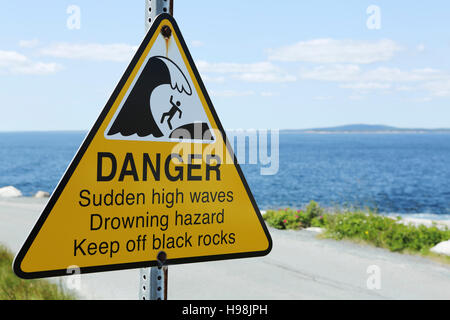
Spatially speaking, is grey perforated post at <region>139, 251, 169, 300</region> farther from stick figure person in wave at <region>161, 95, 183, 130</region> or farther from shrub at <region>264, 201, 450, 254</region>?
shrub at <region>264, 201, 450, 254</region>

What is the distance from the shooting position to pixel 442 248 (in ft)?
27.6

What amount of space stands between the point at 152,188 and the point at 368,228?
27.0ft

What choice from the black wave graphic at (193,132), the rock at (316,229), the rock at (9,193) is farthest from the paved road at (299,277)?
the rock at (9,193)

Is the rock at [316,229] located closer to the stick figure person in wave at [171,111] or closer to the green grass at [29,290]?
the green grass at [29,290]

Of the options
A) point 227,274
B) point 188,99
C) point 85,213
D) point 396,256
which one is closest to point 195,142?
point 188,99

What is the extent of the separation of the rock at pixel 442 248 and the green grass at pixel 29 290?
6.27m

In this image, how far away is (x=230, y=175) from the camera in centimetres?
218

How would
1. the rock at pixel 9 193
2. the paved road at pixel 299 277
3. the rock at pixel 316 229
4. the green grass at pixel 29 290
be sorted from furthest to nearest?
1. the rock at pixel 9 193
2. the rock at pixel 316 229
3. the paved road at pixel 299 277
4. the green grass at pixel 29 290

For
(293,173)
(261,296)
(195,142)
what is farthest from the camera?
(293,173)

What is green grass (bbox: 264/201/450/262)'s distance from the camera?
8.86 m

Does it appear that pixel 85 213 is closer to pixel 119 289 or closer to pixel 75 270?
pixel 75 270

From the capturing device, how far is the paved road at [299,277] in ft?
19.4

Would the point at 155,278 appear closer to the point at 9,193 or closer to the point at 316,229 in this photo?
the point at 316,229

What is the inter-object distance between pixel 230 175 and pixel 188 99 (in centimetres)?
39
